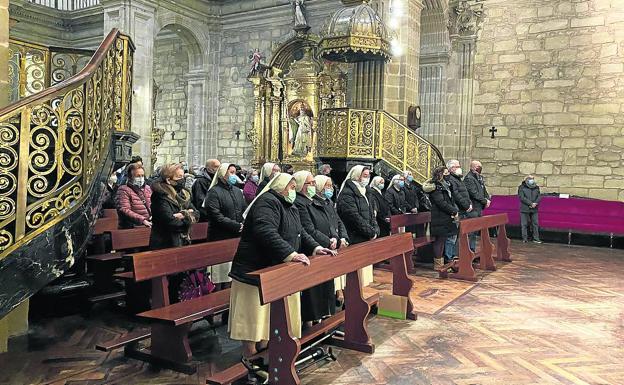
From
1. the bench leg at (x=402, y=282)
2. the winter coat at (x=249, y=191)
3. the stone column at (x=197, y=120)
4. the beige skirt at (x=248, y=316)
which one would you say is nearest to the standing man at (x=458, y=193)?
the bench leg at (x=402, y=282)

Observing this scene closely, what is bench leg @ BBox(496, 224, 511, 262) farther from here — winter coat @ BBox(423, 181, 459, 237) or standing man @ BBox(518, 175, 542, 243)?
standing man @ BBox(518, 175, 542, 243)

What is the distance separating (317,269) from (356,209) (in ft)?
7.51

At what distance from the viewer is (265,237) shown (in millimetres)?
3754

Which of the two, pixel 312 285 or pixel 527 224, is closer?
pixel 312 285

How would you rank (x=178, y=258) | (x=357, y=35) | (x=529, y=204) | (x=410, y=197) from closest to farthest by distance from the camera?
1. (x=178, y=258)
2. (x=410, y=197)
3. (x=357, y=35)
4. (x=529, y=204)

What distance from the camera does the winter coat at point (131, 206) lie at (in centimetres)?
601

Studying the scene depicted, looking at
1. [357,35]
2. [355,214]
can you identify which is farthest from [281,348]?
[357,35]

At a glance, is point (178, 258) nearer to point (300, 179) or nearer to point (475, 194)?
point (300, 179)

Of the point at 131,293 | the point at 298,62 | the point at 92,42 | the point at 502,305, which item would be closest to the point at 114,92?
the point at 131,293

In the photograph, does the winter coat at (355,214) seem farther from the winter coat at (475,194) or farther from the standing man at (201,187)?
the winter coat at (475,194)

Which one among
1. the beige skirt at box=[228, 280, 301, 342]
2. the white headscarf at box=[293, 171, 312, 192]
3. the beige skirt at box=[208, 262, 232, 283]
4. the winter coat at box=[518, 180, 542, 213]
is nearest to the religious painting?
the winter coat at box=[518, 180, 542, 213]

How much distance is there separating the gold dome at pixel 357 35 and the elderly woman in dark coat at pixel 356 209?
5.04m

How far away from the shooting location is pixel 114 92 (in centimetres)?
498

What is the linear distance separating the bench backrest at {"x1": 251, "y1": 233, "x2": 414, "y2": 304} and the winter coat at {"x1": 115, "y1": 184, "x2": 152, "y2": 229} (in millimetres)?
2785
